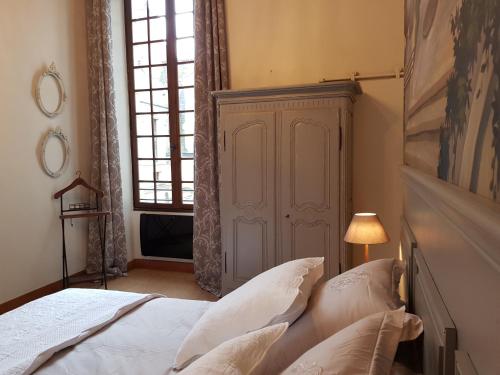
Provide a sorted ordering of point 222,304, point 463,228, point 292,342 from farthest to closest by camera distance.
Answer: point 222,304
point 292,342
point 463,228

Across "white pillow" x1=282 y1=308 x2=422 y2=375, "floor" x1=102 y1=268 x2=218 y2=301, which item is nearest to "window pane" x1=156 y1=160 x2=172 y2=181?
"floor" x1=102 y1=268 x2=218 y2=301

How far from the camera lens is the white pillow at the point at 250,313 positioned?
1405mm

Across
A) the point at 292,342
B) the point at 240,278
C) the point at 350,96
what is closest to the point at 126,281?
the point at 240,278

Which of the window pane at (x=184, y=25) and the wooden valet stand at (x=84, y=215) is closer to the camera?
the wooden valet stand at (x=84, y=215)

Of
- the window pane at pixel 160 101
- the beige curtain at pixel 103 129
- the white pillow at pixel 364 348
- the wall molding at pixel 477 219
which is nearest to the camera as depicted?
the wall molding at pixel 477 219

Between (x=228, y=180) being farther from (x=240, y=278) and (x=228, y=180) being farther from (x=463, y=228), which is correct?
(x=463, y=228)

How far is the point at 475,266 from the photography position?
525mm

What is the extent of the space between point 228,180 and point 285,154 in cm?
55

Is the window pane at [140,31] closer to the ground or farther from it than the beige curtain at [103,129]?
farther from it

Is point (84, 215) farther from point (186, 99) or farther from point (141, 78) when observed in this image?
point (141, 78)

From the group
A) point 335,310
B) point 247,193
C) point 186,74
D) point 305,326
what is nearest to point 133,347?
point 305,326

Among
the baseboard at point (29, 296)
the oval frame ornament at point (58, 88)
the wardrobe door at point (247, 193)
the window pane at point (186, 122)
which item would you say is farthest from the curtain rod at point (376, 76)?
the baseboard at point (29, 296)

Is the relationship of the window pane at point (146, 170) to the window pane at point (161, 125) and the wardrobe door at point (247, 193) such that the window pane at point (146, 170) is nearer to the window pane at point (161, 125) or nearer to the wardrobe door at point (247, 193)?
the window pane at point (161, 125)

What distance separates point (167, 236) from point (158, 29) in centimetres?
227
